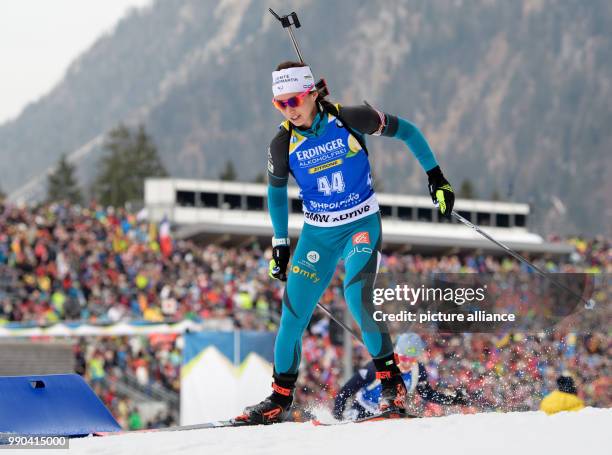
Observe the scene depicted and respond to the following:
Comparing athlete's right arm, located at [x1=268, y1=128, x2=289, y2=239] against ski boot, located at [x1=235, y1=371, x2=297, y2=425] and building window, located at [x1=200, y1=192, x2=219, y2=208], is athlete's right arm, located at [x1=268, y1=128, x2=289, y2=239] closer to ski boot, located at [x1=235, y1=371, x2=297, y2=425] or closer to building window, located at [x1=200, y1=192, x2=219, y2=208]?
ski boot, located at [x1=235, y1=371, x2=297, y2=425]

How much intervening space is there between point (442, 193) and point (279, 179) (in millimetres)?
1009

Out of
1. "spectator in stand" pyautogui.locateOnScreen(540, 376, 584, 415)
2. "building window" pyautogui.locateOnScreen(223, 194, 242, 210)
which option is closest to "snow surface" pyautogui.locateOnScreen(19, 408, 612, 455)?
"spectator in stand" pyautogui.locateOnScreen(540, 376, 584, 415)

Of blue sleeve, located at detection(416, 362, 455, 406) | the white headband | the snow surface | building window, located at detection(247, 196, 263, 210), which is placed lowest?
blue sleeve, located at detection(416, 362, 455, 406)

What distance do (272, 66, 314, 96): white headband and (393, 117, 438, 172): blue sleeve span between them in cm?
64

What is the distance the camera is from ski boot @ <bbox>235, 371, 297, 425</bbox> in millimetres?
6984

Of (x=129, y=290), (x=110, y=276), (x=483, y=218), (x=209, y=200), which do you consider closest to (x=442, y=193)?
(x=129, y=290)

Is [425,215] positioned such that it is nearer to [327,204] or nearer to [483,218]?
[483,218]

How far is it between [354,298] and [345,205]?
1.88ft

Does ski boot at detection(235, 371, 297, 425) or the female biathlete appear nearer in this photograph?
the female biathlete

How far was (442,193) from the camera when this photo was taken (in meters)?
6.90

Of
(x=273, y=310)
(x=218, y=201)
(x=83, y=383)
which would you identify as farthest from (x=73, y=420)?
(x=218, y=201)

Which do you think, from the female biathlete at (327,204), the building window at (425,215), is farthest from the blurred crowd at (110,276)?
the building window at (425,215)

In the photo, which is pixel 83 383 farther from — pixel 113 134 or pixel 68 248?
pixel 113 134

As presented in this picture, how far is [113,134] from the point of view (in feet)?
340
